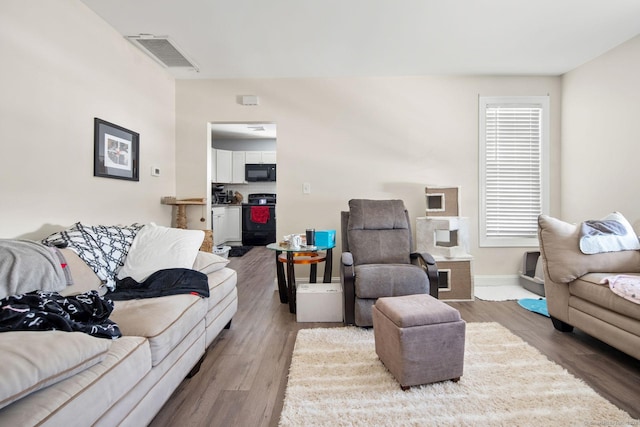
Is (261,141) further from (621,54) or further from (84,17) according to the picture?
(621,54)

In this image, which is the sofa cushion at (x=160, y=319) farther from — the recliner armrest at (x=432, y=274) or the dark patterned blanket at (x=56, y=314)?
the recliner armrest at (x=432, y=274)

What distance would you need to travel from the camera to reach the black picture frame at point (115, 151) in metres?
2.50

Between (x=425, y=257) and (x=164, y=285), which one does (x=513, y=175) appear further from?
(x=164, y=285)

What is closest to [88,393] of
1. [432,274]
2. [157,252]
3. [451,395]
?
[157,252]

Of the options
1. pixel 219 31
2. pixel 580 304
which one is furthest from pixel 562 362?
pixel 219 31

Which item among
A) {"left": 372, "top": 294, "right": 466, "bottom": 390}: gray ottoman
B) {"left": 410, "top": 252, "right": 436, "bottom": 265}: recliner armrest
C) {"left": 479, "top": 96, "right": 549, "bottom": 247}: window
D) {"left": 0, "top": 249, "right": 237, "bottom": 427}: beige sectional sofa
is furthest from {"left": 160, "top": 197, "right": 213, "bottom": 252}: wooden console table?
{"left": 479, "top": 96, "right": 549, "bottom": 247}: window

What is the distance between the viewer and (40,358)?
894 mm

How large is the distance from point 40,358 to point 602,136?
14.7 feet

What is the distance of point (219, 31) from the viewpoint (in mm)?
2703

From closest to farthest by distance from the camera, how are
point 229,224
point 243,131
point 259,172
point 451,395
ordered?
point 451,395
point 243,131
point 229,224
point 259,172

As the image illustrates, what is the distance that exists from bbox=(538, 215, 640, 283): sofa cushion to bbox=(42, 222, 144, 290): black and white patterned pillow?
3.12 meters

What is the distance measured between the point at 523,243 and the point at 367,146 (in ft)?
7.31

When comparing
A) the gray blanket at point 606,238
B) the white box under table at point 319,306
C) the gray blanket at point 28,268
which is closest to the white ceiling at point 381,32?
the gray blanket at point 606,238

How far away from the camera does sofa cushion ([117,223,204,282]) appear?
2066mm
